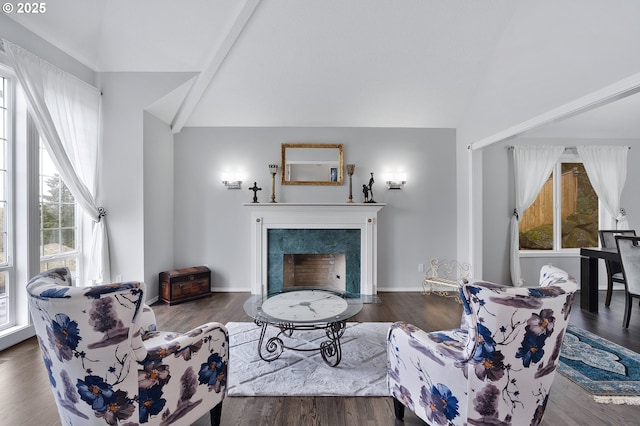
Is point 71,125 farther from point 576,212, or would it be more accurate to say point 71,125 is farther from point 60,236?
point 576,212

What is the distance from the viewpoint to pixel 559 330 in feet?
4.18

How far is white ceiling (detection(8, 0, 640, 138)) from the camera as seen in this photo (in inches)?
116

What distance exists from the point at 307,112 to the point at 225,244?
2359mm

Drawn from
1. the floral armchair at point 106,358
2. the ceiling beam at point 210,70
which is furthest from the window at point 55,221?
the floral armchair at point 106,358

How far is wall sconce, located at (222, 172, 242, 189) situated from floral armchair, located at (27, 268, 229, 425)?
2.84 m

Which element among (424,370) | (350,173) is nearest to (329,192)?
(350,173)

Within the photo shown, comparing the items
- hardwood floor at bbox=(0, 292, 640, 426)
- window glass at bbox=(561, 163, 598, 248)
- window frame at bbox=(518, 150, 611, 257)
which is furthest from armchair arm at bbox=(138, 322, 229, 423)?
window glass at bbox=(561, 163, 598, 248)

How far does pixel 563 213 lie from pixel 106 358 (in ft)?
19.4

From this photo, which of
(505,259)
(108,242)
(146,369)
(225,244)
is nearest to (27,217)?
(108,242)

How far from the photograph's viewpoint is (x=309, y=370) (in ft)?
7.07

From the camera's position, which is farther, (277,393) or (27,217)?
(27,217)

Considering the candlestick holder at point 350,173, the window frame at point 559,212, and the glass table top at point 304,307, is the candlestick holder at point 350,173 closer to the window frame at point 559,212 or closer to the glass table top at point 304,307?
the glass table top at point 304,307

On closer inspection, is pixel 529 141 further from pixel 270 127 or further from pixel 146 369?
pixel 146 369

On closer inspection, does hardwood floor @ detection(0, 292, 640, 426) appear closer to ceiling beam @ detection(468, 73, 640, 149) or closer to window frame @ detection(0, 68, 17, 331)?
window frame @ detection(0, 68, 17, 331)
